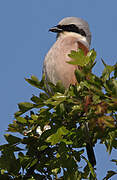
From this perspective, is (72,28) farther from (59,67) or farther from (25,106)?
(25,106)

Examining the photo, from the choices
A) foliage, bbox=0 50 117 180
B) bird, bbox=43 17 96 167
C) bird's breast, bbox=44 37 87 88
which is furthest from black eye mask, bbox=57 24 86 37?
foliage, bbox=0 50 117 180

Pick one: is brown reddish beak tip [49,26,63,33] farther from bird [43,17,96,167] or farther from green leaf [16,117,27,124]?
green leaf [16,117,27,124]

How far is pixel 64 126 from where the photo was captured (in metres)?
2.86

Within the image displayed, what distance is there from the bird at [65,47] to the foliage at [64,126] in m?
1.88

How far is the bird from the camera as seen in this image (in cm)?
503

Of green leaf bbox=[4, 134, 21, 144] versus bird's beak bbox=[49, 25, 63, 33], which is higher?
bird's beak bbox=[49, 25, 63, 33]

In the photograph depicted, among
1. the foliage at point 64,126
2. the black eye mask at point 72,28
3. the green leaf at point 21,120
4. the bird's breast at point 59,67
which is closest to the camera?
the foliage at point 64,126

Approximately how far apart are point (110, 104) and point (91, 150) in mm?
1808

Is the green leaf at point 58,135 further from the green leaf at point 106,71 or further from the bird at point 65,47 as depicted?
the bird at point 65,47

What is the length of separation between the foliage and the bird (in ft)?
6.16

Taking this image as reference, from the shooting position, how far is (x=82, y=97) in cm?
258

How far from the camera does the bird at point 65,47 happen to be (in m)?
5.03

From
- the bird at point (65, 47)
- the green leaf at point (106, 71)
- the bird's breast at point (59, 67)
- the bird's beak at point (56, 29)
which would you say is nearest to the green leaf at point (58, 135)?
the green leaf at point (106, 71)

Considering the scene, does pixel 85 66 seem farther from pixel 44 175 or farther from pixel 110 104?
pixel 44 175
